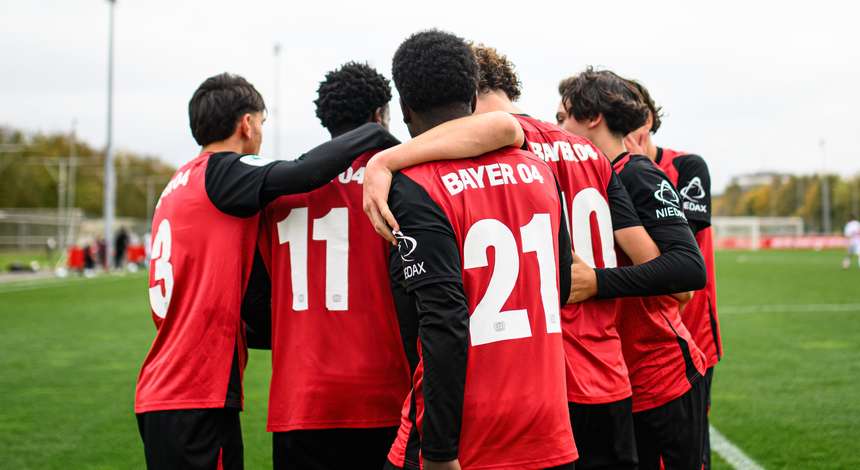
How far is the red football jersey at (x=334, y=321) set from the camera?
2793 millimetres

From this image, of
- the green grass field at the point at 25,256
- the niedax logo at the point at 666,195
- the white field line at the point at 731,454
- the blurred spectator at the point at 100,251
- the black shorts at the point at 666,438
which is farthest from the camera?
the green grass field at the point at 25,256

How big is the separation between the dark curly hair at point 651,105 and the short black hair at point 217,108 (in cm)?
158

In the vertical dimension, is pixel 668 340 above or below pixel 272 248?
below

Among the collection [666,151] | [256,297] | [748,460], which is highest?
[666,151]

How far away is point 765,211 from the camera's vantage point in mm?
107375

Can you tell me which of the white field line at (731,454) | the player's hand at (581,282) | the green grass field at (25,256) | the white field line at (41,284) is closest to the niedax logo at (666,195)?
the player's hand at (581,282)

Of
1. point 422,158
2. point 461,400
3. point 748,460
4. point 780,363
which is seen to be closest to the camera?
point 461,400

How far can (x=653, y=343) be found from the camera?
2.90 m

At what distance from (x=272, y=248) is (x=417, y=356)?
32.5 inches

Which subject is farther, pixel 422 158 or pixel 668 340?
pixel 668 340

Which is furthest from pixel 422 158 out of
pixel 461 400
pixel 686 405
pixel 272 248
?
pixel 686 405

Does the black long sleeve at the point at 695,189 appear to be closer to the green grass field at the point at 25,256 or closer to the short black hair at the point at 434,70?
the short black hair at the point at 434,70

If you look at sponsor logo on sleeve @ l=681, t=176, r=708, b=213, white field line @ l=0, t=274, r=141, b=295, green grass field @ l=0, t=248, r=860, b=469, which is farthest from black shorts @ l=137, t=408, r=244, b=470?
white field line @ l=0, t=274, r=141, b=295

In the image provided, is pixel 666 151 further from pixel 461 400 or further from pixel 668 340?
pixel 461 400
